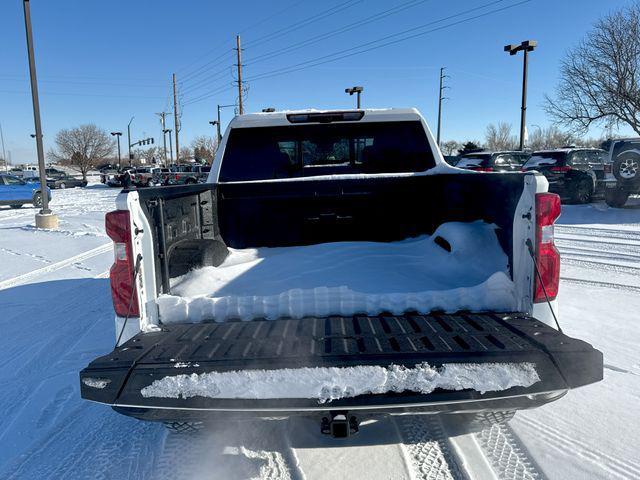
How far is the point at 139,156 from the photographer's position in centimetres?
11494

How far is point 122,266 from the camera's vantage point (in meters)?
2.60

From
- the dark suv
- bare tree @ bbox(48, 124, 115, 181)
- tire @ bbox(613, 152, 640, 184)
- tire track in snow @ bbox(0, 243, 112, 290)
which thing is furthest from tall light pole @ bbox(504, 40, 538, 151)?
bare tree @ bbox(48, 124, 115, 181)

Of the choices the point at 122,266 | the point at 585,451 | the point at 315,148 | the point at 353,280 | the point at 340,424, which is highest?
the point at 315,148

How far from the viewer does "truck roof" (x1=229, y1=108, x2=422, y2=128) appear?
4.21 meters

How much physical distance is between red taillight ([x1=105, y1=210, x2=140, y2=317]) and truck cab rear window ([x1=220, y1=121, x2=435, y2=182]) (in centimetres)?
195

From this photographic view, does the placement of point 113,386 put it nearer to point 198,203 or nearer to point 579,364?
point 198,203

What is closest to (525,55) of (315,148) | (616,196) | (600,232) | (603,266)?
(616,196)

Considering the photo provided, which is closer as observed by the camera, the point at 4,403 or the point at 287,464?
the point at 287,464

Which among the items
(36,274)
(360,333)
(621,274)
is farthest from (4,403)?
(621,274)

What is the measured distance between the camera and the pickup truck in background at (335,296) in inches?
81.7

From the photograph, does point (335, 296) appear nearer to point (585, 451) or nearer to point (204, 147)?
point (585, 451)

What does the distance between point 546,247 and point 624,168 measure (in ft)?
45.2

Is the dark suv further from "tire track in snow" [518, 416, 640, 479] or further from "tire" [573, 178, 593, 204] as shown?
"tire track in snow" [518, 416, 640, 479]

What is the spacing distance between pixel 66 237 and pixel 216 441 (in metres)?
10.9
